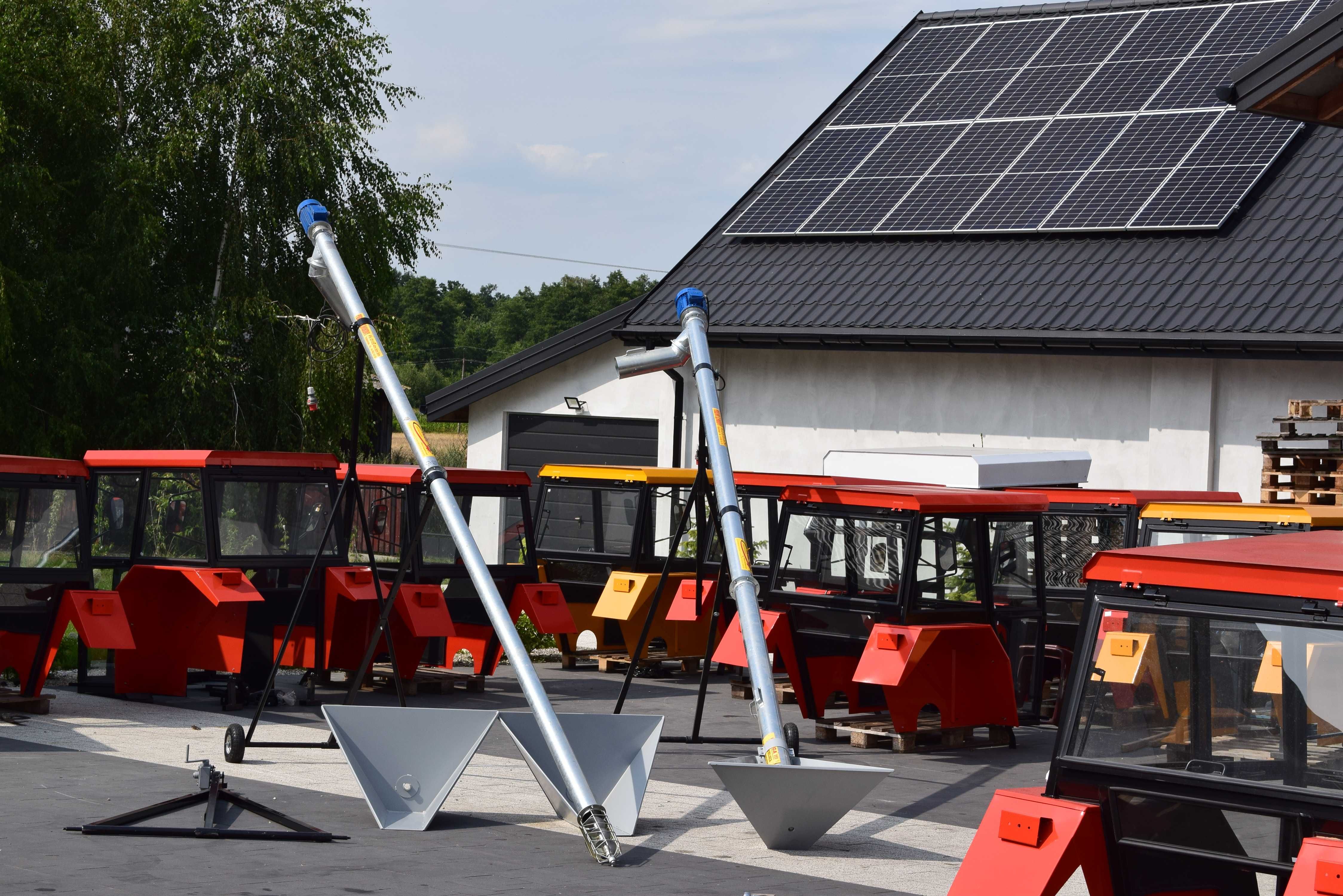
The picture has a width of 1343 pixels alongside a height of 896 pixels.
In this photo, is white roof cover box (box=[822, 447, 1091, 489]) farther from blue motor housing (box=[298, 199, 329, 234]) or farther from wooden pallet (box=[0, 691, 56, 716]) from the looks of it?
wooden pallet (box=[0, 691, 56, 716])

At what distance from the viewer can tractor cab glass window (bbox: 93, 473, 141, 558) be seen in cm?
1310

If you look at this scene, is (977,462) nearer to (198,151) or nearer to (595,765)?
(595,765)

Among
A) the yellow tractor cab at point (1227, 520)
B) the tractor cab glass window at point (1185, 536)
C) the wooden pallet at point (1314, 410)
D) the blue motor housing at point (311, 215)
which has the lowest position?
the tractor cab glass window at point (1185, 536)

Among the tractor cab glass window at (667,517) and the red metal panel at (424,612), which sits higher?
the tractor cab glass window at (667,517)

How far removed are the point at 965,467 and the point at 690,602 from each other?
9.66ft

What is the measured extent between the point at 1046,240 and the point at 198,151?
14570mm

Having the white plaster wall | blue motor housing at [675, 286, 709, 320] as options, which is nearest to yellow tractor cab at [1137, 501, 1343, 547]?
blue motor housing at [675, 286, 709, 320]

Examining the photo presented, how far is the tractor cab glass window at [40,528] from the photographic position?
11742 mm

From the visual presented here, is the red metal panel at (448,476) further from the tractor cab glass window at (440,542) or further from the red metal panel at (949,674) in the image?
the red metal panel at (949,674)

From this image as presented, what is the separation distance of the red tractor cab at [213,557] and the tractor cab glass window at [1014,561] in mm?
5255

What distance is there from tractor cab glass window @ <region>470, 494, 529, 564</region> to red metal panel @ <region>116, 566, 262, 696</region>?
8.87 ft

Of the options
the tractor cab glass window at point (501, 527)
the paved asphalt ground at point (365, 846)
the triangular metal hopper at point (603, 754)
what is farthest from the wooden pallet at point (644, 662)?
the triangular metal hopper at point (603, 754)

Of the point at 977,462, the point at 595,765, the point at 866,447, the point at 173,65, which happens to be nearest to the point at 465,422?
the point at 866,447

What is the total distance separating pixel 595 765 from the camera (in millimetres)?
8742
